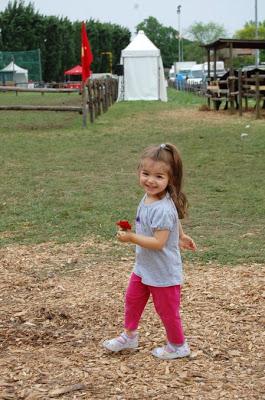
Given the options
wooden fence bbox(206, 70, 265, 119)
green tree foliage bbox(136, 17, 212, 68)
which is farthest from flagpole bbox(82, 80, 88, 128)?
green tree foliage bbox(136, 17, 212, 68)

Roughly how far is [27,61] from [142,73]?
19.6 meters

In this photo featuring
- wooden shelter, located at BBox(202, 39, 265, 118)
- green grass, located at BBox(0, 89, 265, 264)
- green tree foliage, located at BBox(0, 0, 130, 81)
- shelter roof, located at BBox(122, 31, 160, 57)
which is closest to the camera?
green grass, located at BBox(0, 89, 265, 264)

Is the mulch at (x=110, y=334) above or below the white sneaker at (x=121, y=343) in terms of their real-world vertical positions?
below

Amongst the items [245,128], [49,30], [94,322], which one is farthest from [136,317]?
[49,30]

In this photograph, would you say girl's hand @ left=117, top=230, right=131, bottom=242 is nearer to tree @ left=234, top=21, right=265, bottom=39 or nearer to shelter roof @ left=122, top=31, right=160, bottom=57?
shelter roof @ left=122, top=31, right=160, bottom=57

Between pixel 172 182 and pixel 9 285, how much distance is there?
1.85 m

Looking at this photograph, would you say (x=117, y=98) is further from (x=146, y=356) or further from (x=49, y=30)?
(x=49, y=30)

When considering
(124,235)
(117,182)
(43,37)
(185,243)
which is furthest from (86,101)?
(43,37)

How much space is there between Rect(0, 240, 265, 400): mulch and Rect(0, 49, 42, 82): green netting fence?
1686 inches

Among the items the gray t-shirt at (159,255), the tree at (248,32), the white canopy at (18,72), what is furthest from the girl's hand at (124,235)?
the tree at (248,32)

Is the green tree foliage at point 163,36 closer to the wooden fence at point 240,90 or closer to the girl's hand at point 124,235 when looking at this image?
the wooden fence at point 240,90

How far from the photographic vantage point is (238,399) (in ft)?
9.62

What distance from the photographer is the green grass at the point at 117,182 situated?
19.6ft

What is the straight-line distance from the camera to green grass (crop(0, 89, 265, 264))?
19.6ft
